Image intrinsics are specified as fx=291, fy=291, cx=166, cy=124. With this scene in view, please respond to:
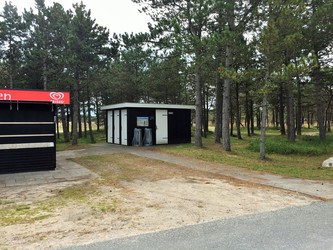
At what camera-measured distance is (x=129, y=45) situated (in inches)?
562

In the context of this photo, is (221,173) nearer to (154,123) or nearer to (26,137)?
(26,137)

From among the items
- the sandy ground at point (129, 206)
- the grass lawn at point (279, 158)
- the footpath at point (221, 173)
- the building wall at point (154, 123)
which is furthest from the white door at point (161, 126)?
the sandy ground at point (129, 206)

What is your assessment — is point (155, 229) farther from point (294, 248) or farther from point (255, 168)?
point (255, 168)

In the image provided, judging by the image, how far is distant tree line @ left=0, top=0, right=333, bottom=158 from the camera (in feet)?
35.9

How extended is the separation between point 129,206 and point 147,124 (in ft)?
34.8

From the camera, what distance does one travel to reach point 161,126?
1606 centimetres

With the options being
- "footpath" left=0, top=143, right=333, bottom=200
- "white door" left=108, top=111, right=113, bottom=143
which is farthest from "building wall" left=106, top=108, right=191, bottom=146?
"footpath" left=0, top=143, right=333, bottom=200

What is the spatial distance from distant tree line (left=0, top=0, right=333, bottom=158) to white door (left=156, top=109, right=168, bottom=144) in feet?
6.54

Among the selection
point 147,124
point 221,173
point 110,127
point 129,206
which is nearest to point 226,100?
point 147,124

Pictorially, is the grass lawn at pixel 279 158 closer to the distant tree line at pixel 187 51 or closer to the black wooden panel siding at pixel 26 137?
the distant tree line at pixel 187 51

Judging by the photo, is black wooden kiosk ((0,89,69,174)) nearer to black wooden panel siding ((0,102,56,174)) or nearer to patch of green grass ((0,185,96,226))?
black wooden panel siding ((0,102,56,174))

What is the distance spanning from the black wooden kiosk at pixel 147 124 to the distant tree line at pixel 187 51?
6.08 ft

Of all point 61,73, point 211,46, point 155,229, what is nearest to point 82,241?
point 155,229

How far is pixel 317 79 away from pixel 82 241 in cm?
1865
